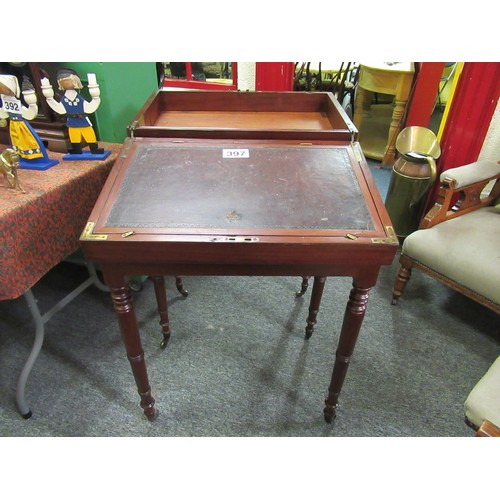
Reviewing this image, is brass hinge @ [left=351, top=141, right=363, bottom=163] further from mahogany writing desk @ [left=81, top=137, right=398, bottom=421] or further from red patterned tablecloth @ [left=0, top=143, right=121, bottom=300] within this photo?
red patterned tablecloth @ [left=0, top=143, right=121, bottom=300]

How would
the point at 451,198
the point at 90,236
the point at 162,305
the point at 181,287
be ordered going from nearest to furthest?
the point at 90,236 → the point at 162,305 → the point at 451,198 → the point at 181,287

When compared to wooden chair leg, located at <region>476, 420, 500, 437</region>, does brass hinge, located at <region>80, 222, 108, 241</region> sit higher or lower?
higher

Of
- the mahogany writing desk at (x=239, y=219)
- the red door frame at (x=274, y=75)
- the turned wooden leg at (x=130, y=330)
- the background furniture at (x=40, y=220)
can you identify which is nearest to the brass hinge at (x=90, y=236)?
the mahogany writing desk at (x=239, y=219)

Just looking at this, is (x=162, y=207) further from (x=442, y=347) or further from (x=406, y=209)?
(x=406, y=209)

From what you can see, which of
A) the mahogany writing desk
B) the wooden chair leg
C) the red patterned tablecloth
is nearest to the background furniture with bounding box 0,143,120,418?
the red patterned tablecloth

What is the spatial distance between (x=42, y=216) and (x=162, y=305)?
580 mm

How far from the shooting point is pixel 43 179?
121 centimetres

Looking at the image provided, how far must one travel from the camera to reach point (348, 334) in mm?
1046

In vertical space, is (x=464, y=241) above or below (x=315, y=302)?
above

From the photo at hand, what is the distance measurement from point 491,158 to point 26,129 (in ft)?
7.01

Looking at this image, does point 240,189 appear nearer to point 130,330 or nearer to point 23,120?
point 130,330

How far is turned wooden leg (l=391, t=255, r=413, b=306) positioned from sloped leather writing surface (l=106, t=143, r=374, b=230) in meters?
0.83

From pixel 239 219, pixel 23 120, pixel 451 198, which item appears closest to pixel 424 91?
pixel 451 198

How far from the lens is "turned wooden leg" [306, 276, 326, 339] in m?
1.50
